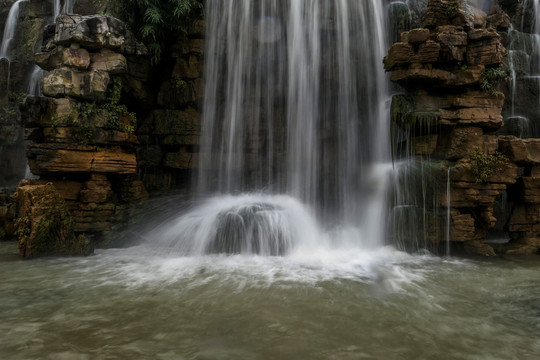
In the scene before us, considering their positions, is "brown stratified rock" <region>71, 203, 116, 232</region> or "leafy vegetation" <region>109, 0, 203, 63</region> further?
"leafy vegetation" <region>109, 0, 203, 63</region>

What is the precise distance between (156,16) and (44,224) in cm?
815

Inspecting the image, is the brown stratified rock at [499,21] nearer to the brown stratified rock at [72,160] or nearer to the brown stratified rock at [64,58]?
the brown stratified rock at [64,58]

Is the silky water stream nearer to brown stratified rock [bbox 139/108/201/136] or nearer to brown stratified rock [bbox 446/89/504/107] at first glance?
brown stratified rock [bbox 139/108/201/136]

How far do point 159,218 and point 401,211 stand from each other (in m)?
7.74

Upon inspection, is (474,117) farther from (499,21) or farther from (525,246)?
(499,21)

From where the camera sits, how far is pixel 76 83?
8562 millimetres

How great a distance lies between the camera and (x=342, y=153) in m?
12.4

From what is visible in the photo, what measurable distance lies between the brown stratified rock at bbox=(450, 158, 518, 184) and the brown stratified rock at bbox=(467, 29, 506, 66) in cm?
292

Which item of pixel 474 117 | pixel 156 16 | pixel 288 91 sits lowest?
pixel 474 117

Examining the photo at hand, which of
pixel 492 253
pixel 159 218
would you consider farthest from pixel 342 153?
pixel 159 218

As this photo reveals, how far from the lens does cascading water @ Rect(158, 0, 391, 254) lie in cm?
→ 1244

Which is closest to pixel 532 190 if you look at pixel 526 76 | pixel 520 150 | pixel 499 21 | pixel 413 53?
pixel 520 150

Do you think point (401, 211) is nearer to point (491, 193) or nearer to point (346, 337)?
point (491, 193)

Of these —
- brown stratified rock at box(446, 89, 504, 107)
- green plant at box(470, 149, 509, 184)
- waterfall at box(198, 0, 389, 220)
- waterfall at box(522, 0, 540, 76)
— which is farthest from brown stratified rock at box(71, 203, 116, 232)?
waterfall at box(522, 0, 540, 76)
